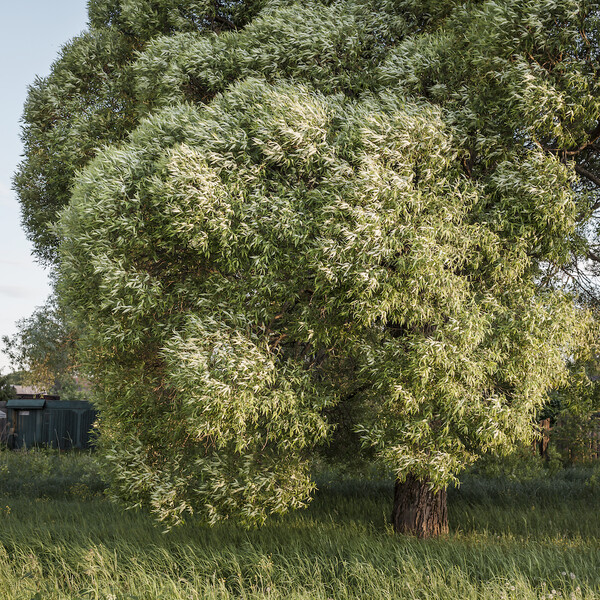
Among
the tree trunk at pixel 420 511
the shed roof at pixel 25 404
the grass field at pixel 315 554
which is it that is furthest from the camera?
the shed roof at pixel 25 404

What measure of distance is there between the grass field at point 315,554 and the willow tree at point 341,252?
0.91 m

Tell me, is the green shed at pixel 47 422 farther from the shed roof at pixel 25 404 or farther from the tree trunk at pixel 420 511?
the tree trunk at pixel 420 511

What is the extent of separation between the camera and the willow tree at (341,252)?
6812 millimetres

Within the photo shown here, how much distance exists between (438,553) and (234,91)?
7062mm

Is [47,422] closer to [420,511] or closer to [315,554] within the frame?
[315,554]

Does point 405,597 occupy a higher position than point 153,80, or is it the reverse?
point 153,80

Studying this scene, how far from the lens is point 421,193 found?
708 cm

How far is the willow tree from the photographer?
6812mm

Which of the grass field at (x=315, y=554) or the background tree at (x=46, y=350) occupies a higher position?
the background tree at (x=46, y=350)

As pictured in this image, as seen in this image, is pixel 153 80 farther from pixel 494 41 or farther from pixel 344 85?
pixel 494 41

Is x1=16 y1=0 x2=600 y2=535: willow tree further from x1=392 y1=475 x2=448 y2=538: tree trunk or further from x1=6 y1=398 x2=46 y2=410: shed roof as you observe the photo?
x1=6 y1=398 x2=46 y2=410: shed roof

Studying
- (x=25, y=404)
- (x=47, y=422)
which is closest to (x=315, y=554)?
(x=47, y=422)

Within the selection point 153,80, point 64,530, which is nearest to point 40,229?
point 153,80

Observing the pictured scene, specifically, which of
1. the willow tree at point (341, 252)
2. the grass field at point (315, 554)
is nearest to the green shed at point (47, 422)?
the grass field at point (315, 554)
